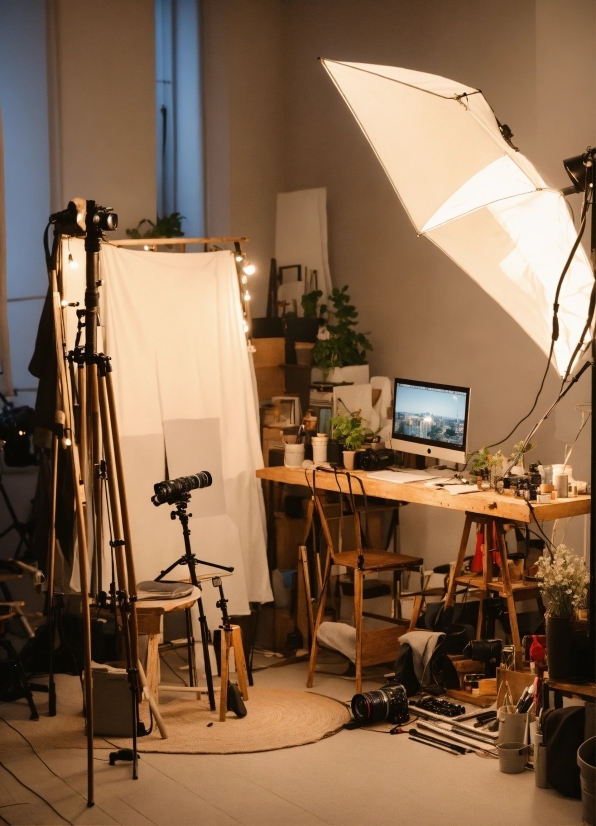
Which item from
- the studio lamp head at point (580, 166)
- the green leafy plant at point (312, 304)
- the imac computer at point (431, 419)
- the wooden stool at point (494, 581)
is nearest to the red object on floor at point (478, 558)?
the wooden stool at point (494, 581)

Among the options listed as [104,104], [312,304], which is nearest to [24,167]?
[104,104]

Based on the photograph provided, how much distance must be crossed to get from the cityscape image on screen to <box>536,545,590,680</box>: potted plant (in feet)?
4.08

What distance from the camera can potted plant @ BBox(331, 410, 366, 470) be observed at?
550 centimetres

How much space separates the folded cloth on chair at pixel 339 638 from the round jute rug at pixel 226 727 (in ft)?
0.91

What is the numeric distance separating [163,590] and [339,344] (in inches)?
81.0

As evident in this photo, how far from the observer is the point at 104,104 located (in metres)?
6.14

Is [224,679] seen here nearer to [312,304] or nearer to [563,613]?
[563,613]

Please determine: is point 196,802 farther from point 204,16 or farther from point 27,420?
point 204,16

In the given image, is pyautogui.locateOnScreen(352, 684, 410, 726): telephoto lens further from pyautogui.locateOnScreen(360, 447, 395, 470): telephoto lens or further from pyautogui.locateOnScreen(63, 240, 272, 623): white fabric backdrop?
pyautogui.locateOnScreen(360, 447, 395, 470): telephoto lens

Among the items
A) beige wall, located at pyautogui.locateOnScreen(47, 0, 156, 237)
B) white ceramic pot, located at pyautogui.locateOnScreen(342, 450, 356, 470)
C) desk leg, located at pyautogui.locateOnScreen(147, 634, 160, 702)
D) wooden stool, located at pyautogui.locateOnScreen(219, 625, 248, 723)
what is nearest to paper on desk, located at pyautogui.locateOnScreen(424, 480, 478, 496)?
white ceramic pot, located at pyautogui.locateOnScreen(342, 450, 356, 470)

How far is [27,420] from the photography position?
5.61m

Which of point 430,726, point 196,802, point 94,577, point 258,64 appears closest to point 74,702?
point 94,577

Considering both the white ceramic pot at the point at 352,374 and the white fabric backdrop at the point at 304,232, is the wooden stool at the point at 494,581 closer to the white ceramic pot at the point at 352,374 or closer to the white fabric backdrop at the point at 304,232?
the white ceramic pot at the point at 352,374

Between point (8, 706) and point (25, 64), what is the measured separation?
12.1ft
